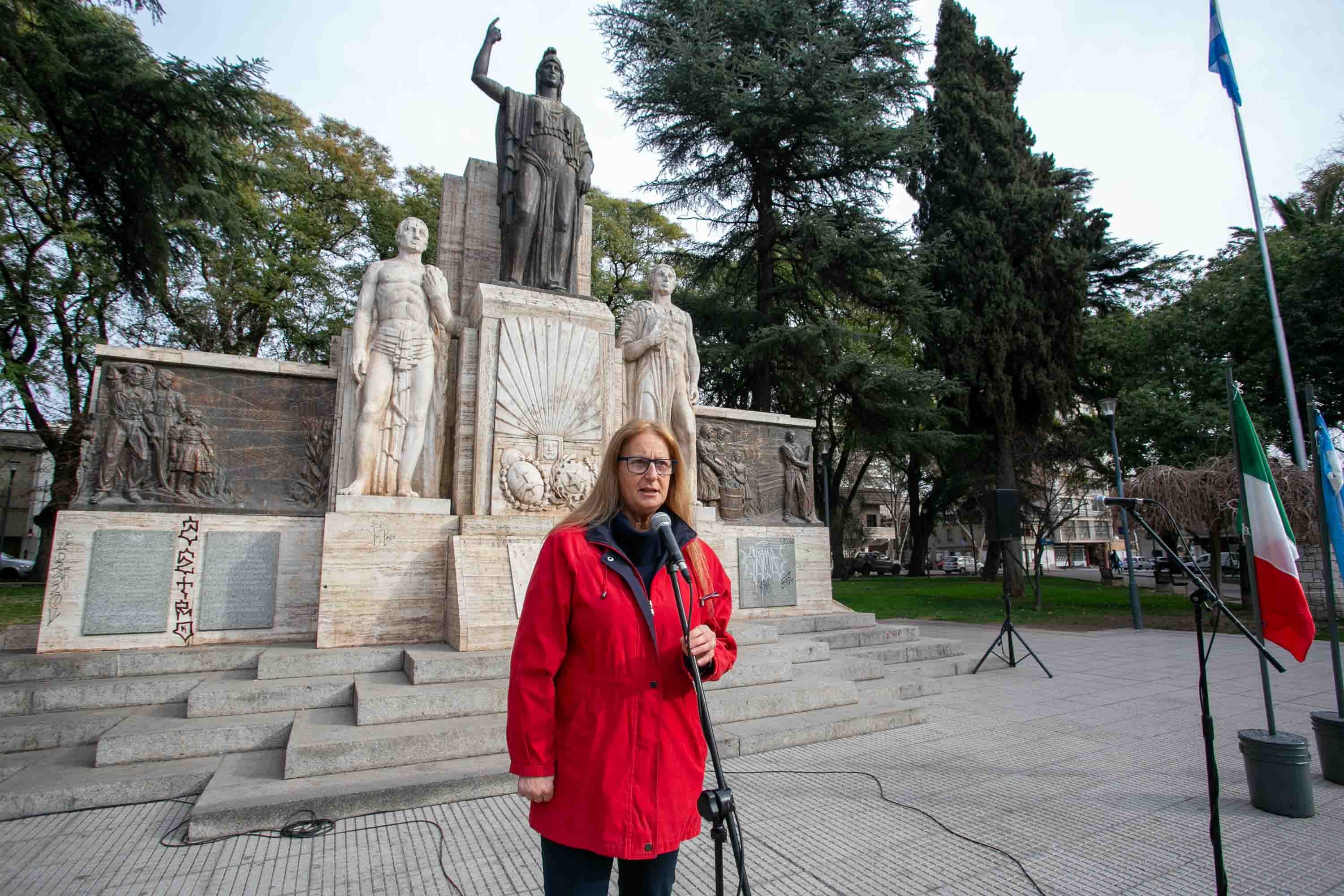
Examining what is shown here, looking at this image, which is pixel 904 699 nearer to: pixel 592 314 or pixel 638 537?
pixel 592 314

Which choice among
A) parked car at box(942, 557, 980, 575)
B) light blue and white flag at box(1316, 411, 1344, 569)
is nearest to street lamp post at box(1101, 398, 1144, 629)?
light blue and white flag at box(1316, 411, 1344, 569)

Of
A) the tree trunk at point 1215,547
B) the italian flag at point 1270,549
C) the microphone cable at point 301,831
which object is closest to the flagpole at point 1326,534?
the italian flag at point 1270,549

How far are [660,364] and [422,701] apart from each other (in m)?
4.79

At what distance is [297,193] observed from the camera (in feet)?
69.7

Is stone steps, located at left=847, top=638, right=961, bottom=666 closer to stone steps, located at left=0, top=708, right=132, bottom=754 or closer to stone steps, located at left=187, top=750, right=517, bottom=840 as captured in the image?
stone steps, located at left=187, top=750, right=517, bottom=840

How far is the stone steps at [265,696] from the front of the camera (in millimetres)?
4680

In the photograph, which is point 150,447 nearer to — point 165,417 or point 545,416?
point 165,417

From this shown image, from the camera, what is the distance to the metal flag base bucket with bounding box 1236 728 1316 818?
3615 mm

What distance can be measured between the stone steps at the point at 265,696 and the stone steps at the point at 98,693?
138 mm

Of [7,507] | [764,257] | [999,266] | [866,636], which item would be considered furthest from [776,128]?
[7,507]

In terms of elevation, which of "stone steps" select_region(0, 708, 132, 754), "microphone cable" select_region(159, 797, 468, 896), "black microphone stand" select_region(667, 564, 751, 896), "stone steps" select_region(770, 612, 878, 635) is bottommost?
"microphone cable" select_region(159, 797, 468, 896)

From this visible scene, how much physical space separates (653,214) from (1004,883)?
26.0 meters

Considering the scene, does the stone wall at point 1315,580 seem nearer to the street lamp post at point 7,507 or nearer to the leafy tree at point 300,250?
the leafy tree at point 300,250

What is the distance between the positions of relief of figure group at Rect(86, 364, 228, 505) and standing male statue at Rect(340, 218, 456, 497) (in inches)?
53.9
